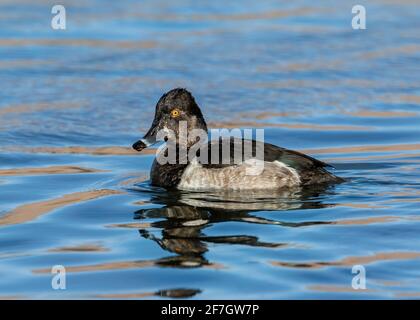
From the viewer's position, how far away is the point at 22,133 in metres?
14.2

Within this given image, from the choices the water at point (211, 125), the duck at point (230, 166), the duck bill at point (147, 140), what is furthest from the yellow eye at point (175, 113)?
the water at point (211, 125)

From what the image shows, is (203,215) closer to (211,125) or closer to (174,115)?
(174,115)

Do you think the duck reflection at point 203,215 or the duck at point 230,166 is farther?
the duck at point 230,166

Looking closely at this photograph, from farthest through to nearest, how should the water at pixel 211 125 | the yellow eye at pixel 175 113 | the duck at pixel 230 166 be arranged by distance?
the yellow eye at pixel 175 113 → the duck at pixel 230 166 → the water at pixel 211 125

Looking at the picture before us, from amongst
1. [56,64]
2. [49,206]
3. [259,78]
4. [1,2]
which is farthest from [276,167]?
[1,2]

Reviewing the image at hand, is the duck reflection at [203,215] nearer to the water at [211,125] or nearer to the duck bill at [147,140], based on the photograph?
the water at [211,125]

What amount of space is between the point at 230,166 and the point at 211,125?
392 cm

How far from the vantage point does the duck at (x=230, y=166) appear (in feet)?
35.1

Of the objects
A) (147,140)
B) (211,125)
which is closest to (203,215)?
(147,140)

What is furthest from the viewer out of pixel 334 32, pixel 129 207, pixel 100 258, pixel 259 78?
pixel 334 32

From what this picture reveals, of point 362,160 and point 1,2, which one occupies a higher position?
point 1,2

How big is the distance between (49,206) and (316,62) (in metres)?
8.32

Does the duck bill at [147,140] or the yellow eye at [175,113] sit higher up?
the yellow eye at [175,113]

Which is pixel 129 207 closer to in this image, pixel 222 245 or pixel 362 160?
pixel 222 245
